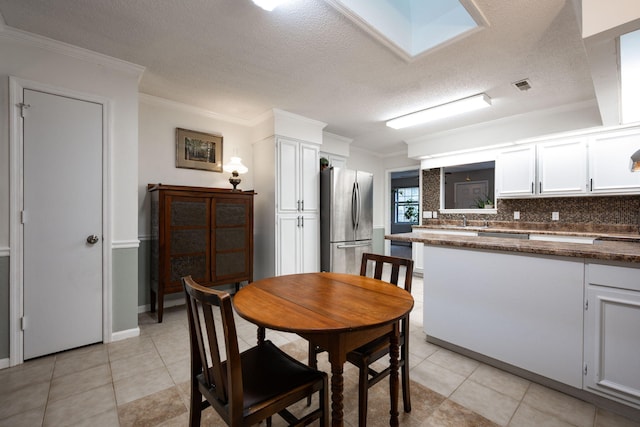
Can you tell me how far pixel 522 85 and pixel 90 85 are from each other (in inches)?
165

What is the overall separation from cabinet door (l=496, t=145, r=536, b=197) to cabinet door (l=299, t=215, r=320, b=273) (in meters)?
2.91

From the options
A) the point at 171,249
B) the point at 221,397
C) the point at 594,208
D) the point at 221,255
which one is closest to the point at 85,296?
the point at 171,249

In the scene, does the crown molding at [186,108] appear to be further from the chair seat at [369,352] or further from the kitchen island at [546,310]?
the chair seat at [369,352]

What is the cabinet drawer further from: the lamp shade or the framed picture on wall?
the framed picture on wall

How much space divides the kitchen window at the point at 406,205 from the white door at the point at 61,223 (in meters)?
8.96

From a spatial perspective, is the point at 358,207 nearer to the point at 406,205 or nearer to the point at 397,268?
the point at 397,268

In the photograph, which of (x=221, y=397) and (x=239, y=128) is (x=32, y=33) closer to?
(x=239, y=128)

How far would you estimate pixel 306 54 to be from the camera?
2355mm

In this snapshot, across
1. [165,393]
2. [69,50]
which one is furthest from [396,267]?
[69,50]

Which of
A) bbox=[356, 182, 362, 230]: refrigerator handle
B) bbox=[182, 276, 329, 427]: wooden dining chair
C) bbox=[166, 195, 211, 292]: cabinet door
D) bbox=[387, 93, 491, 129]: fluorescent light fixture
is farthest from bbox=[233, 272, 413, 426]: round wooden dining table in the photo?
bbox=[387, 93, 491, 129]: fluorescent light fixture

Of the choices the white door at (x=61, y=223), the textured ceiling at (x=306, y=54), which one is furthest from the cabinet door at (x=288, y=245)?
the white door at (x=61, y=223)

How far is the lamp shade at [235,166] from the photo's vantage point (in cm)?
356

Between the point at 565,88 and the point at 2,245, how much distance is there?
5368 mm

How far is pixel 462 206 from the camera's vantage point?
495cm
